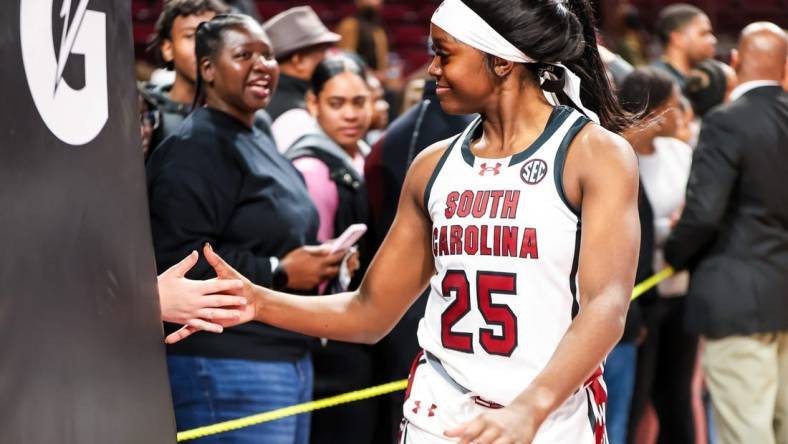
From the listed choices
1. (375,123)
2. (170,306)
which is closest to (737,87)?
(375,123)

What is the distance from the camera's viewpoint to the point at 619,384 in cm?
472

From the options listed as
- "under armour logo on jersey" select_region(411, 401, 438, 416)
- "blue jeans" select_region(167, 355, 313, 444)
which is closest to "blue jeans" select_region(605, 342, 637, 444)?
"blue jeans" select_region(167, 355, 313, 444)

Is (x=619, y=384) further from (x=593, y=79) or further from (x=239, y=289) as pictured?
(x=239, y=289)

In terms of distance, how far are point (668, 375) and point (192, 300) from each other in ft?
11.9

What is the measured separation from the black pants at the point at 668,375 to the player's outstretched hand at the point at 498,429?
3354 millimetres

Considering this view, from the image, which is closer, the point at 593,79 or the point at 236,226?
the point at 593,79

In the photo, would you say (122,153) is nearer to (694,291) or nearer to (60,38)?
(60,38)

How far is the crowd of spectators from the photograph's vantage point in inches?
138

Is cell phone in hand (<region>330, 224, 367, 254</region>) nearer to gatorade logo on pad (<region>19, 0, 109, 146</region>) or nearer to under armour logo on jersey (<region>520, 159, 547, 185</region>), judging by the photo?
under armour logo on jersey (<region>520, 159, 547, 185</region>)

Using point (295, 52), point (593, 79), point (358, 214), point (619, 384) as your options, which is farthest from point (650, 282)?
point (593, 79)

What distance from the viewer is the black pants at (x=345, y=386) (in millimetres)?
4336

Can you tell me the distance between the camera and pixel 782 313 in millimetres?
4414

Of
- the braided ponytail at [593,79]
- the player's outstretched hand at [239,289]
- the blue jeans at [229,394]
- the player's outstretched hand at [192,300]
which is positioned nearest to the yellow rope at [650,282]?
the blue jeans at [229,394]

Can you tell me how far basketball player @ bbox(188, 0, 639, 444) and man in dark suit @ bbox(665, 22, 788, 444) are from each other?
1997 millimetres
